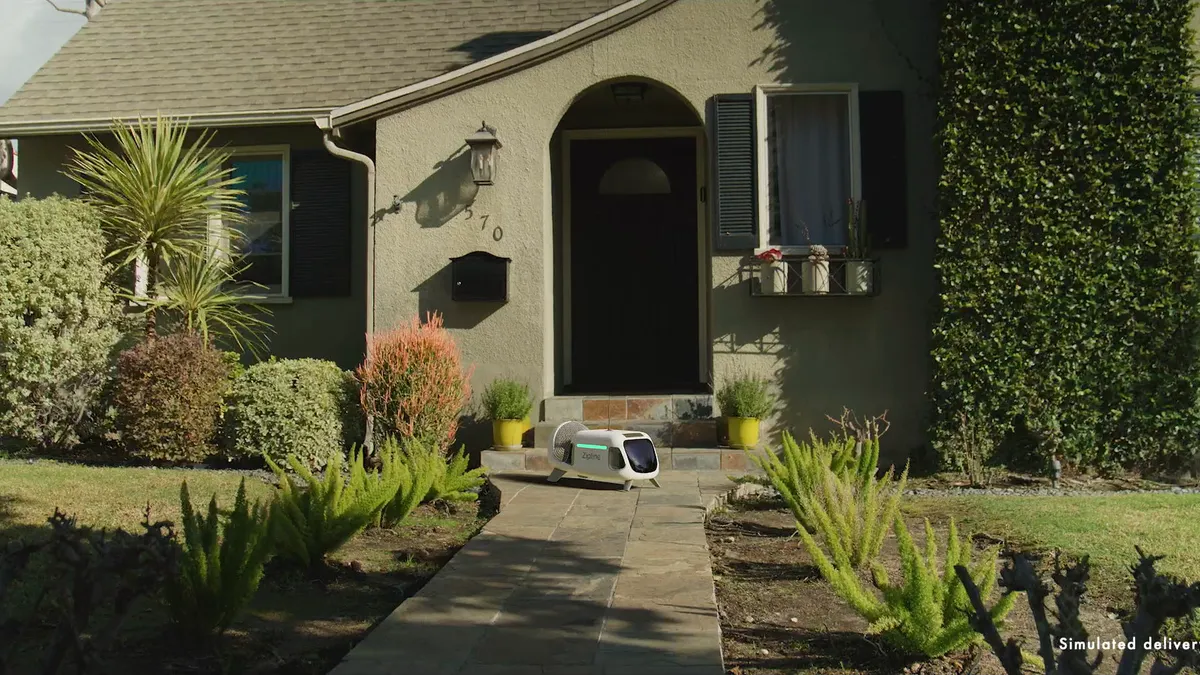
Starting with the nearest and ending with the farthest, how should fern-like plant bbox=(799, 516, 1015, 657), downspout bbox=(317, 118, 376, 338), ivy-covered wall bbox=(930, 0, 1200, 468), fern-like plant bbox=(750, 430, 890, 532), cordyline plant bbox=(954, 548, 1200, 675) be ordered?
cordyline plant bbox=(954, 548, 1200, 675) < fern-like plant bbox=(799, 516, 1015, 657) < fern-like plant bbox=(750, 430, 890, 532) < ivy-covered wall bbox=(930, 0, 1200, 468) < downspout bbox=(317, 118, 376, 338)

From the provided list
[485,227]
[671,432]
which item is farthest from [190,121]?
[671,432]

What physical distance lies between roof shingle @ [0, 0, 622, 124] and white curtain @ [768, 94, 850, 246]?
3.41m

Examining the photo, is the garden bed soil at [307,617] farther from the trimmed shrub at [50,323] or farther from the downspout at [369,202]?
the trimmed shrub at [50,323]

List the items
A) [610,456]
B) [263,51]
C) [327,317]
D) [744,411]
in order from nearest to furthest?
[610,456]
[744,411]
[327,317]
[263,51]

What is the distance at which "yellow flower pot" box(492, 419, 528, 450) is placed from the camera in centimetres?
799

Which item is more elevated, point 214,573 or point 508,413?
point 508,413

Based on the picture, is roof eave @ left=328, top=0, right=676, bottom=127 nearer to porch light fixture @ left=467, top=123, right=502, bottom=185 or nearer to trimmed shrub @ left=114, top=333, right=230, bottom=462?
porch light fixture @ left=467, top=123, right=502, bottom=185

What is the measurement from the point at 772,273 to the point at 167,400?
16.7 feet

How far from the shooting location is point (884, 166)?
27.1ft

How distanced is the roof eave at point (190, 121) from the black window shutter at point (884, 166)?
5065mm

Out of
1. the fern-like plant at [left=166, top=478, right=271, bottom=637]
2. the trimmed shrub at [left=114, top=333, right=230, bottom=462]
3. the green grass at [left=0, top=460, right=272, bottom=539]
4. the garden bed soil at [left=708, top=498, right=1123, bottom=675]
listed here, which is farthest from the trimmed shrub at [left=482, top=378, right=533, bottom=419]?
the fern-like plant at [left=166, top=478, right=271, bottom=637]

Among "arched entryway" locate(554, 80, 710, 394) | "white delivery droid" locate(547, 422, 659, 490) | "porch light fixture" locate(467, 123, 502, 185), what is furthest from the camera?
"arched entryway" locate(554, 80, 710, 394)

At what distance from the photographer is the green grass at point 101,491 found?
220 inches

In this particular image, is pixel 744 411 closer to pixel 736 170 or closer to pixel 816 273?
pixel 816 273
